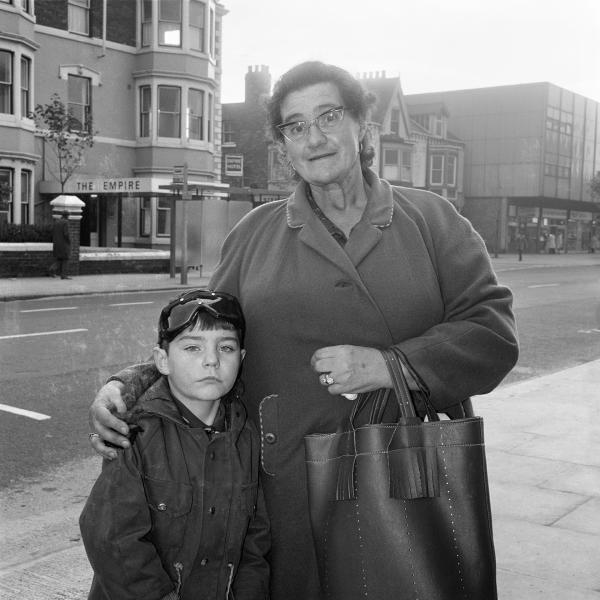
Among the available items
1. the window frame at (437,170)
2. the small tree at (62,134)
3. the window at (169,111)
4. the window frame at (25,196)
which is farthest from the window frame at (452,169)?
the window frame at (25,196)

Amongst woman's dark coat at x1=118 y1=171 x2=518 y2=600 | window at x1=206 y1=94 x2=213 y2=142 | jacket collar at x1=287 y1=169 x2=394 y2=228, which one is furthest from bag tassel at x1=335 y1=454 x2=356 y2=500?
window at x1=206 y1=94 x2=213 y2=142

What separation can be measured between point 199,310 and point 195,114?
29625 mm

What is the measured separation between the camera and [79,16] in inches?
1159

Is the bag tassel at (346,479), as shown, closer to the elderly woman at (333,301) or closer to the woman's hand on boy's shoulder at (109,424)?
the elderly woman at (333,301)

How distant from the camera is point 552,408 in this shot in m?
7.32

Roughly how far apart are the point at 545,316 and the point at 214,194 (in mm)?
14568

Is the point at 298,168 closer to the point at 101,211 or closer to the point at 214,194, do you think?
the point at 214,194

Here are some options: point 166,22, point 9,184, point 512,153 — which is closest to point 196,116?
point 166,22

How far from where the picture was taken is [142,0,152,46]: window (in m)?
30.6

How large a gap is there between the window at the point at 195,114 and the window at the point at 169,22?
75.7 inches

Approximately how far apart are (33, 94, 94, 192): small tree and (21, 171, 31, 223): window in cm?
104

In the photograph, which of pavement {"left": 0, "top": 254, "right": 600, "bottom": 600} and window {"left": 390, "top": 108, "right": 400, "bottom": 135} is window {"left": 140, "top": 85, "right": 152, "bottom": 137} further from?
pavement {"left": 0, "top": 254, "right": 600, "bottom": 600}

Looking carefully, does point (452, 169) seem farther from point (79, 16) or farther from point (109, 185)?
point (109, 185)

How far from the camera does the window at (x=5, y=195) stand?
77.9 ft
